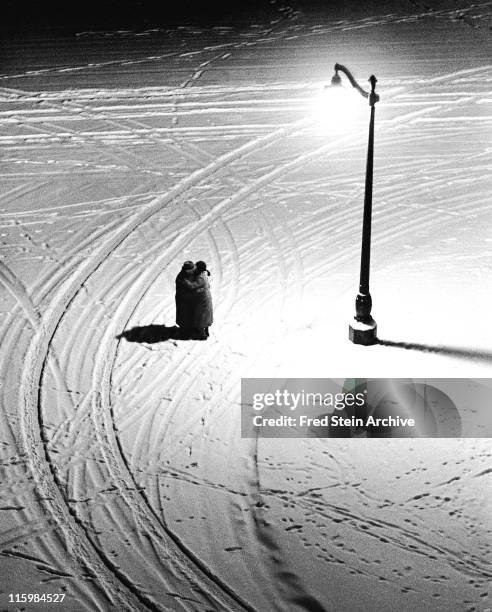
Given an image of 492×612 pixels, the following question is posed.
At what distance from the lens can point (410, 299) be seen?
11977 millimetres

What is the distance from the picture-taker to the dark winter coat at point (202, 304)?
11062 millimetres

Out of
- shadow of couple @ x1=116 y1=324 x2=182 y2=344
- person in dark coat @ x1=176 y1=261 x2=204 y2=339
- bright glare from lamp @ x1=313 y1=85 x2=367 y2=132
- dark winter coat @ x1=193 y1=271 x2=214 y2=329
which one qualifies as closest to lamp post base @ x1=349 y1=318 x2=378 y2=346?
dark winter coat @ x1=193 y1=271 x2=214 y2=329

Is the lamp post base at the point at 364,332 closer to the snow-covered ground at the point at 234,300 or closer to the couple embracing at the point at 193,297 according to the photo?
the snow-covered ground at the point at 234,300

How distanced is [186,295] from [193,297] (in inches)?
3.4

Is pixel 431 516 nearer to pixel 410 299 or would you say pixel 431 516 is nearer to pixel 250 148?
pixel 410 299

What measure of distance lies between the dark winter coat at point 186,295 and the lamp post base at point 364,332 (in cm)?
189

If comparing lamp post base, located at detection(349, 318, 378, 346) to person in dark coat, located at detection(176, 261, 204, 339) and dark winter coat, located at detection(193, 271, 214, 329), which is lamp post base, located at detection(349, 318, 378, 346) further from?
person in dark coat, located at detection(176, 261, 204, 339)

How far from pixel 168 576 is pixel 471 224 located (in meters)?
7.79

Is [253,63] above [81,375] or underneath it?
above

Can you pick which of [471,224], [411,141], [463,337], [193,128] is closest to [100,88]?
[193,128]

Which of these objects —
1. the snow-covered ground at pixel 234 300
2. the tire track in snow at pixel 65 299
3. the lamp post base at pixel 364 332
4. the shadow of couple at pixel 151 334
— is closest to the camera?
the snow-covered ground at pixel 234 300

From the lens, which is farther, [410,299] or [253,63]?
[253,63]

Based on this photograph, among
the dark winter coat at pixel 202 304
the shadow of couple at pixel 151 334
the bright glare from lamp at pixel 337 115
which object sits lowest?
the shadow of couple at pixel 151 334

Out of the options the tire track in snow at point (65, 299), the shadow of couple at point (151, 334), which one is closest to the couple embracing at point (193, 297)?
the shadow of couple at point (151, 334)
